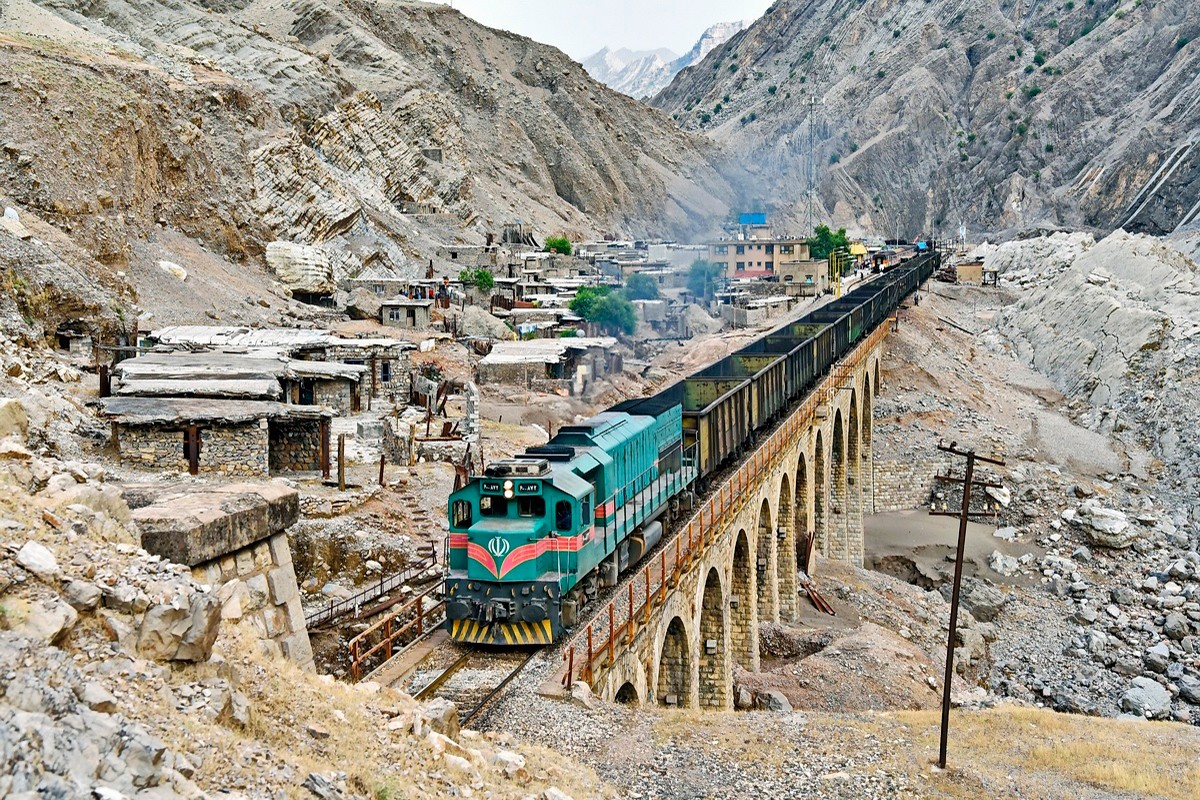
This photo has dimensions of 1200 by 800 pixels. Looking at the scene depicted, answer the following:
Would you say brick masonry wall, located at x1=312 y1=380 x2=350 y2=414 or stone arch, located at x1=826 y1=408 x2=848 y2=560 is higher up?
brick masonry wall, located at x1=312 y1=380 x2=350 y2=414

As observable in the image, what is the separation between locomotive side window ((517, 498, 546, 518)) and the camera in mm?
16812

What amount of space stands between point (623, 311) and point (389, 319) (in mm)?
15903

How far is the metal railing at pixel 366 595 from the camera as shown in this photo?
63.6ft

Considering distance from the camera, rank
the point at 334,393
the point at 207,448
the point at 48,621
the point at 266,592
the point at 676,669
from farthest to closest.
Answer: the point at 334,393 < the point at 207,448 < the point at 676,669 < the point at 266,592 < the point at 48,621

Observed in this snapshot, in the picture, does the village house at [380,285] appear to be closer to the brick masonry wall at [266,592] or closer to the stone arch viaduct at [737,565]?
the stone arch viaduct at [737,565]

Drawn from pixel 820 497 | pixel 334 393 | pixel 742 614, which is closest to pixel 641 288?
pixel 820 497

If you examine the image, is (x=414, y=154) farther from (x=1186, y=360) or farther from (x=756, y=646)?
(x=756, y=646)

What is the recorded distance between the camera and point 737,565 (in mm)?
27625

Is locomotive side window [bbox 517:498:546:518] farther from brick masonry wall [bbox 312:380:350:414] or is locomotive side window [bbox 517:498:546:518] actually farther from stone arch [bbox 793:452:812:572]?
stone arch [bbox 793:452:812:572]

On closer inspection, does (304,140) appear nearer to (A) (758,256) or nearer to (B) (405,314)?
(B) (405,314)

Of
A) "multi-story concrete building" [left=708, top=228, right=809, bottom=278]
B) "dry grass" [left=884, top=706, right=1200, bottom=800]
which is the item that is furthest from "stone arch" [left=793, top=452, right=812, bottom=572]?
"multi-story concrete building" [left=708, top=228, right=809, bottom=278]

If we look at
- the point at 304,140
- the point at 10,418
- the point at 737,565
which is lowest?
the point at 737,565

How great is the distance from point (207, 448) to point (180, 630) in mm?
17250

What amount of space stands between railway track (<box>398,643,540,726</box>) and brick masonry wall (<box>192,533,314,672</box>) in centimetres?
307
